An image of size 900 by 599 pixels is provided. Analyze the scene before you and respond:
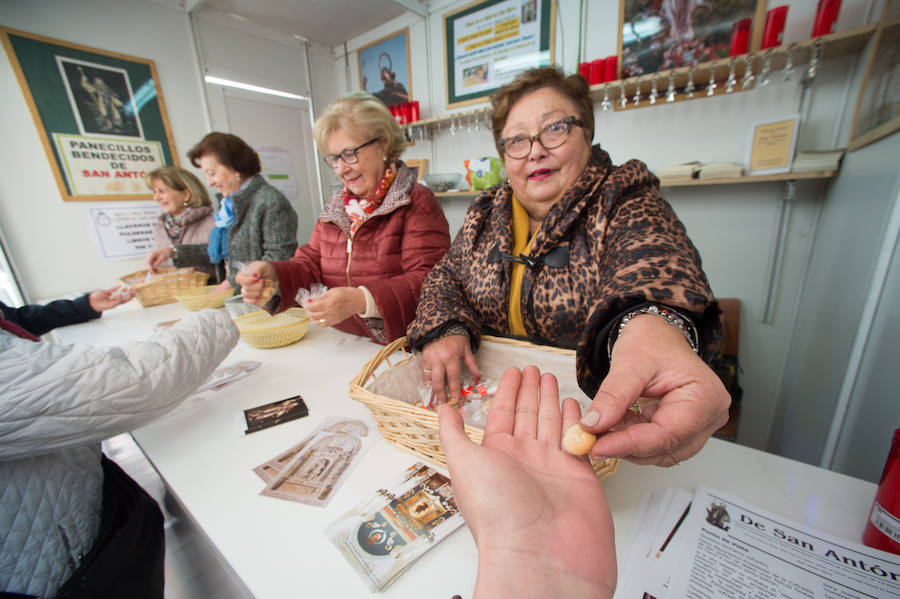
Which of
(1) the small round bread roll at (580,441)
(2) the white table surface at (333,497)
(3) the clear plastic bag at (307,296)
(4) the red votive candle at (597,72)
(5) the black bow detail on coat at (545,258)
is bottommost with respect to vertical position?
(2) the white table surface at (333,497)

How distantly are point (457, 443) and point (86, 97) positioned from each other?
3459mm

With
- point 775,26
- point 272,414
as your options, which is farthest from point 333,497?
point 775,26

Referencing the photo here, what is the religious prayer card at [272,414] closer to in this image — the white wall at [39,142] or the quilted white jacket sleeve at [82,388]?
the quilted white jacket sleeve at [82,388]

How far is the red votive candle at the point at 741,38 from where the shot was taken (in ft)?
5.17

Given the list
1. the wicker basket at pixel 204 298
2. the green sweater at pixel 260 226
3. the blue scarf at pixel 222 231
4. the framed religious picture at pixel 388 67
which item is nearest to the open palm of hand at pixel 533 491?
the wicker basket at pixel 204 298

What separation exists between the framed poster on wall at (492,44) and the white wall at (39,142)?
2.11 m

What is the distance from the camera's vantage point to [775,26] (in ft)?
4.96

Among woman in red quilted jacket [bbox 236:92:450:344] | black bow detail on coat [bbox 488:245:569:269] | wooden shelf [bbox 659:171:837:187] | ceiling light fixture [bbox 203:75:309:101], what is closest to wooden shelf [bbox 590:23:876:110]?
wooden shelf [bbox 659:171:837:187]

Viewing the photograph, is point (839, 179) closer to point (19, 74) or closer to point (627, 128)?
point (627, 128)

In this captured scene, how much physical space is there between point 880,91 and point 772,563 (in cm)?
169

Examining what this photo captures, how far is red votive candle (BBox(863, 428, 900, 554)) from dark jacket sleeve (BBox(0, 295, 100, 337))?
2.28m

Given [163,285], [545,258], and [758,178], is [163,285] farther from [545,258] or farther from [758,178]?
[758,178]

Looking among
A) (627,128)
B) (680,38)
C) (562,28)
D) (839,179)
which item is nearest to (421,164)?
(562,28)

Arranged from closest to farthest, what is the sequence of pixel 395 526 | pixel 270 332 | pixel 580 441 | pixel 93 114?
1. pixel 580 441
2. pixel 395 526
3. pixel 270 332
4. pixel 93 114
